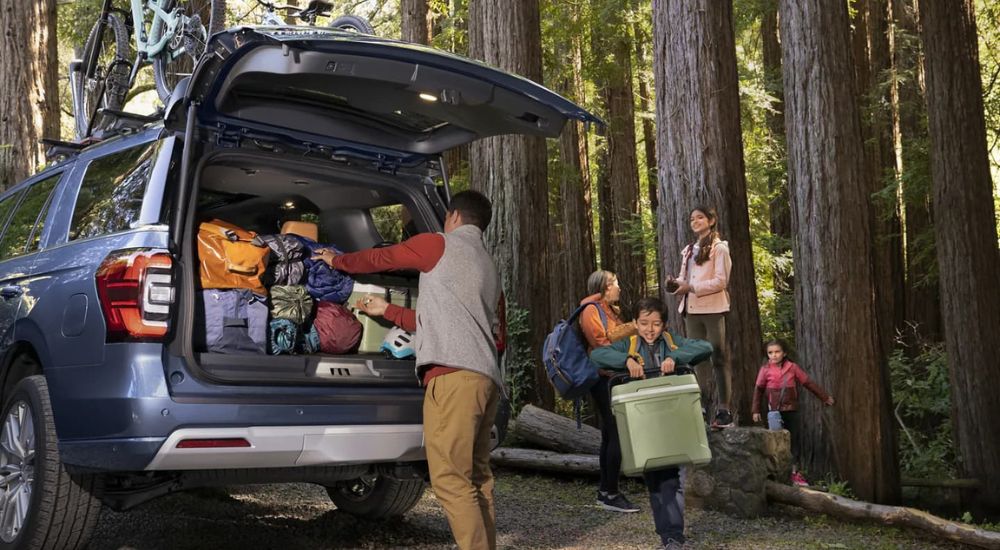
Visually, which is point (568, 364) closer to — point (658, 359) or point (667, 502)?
point (658, 359)

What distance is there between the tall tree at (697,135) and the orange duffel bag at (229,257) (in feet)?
16.1

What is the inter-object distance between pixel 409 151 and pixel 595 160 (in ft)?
70.8

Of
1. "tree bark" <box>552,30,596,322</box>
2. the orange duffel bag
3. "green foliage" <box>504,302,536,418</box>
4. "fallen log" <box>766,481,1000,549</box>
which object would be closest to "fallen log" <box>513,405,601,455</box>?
"green foliage" <box>504,302,536,418</box>

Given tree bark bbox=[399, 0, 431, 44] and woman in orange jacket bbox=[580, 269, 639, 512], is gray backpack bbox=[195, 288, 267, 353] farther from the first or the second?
tree bark bbox=[399, 0, 431, 44]

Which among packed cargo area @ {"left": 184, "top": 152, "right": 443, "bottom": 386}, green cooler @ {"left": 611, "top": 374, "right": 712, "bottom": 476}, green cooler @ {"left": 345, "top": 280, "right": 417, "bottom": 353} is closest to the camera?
packed cargo area @ {"left": 184, "top": 152, "right": 443, "bottom": 386}

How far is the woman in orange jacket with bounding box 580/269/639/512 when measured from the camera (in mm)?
7031

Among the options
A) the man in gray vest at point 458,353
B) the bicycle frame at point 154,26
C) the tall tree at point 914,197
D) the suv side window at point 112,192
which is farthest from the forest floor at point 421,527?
the tall tree at point 914,197

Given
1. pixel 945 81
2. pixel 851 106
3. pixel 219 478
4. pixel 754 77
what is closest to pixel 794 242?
pixel 851 106

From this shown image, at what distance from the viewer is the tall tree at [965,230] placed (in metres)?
12.9

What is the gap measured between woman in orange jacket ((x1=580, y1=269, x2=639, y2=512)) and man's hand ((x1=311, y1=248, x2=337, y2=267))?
84.8 inches

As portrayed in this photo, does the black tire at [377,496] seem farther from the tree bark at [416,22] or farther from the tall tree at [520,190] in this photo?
the tree bark at [416,22]

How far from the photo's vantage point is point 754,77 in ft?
70.2

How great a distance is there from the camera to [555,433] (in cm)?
971

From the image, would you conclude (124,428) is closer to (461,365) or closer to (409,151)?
(461,365)
